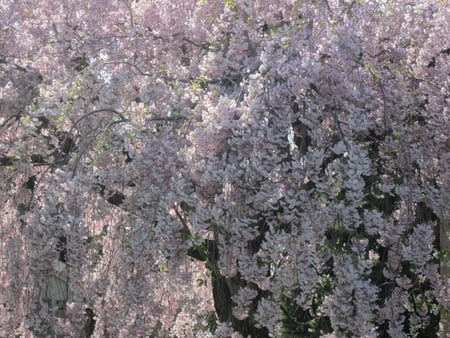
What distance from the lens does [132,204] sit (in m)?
2.99

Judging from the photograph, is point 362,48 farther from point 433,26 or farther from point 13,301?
point 13,301

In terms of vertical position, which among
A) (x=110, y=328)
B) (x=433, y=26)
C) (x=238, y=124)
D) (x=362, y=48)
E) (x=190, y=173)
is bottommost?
(x=110, y=328)

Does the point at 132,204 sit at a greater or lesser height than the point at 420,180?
lesser

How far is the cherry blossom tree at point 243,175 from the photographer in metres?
2.76

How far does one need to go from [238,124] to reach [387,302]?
121 centimetres

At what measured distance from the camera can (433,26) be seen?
361cm

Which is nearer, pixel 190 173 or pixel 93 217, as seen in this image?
pixel 190 173

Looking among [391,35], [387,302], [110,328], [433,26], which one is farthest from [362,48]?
[110,328]

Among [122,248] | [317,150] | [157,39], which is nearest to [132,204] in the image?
[122,248]

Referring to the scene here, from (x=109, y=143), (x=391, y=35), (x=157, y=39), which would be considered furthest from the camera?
(x=157, y=39)

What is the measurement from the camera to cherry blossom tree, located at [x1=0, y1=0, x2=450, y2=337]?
276cm

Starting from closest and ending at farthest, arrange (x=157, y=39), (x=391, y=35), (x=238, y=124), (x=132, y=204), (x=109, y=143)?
(x=238, y=124) → (x=132, y=204) → (x=109, y=143) → (x=391, y=35) → (x=157, y=39)

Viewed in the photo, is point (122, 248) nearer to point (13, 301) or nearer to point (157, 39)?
point (13, 301)

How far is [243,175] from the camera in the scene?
2.70 meters
